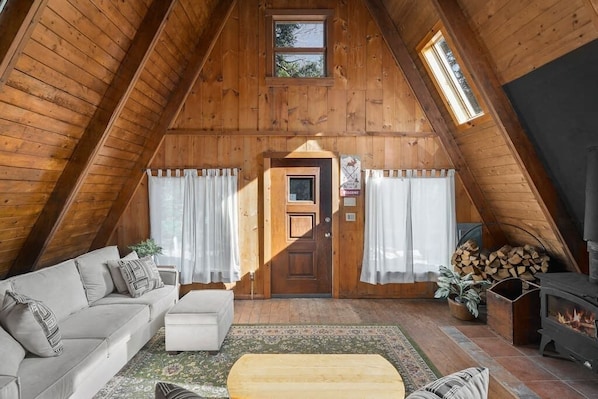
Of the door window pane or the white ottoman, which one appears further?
the door window pane

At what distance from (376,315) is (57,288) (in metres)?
3.15

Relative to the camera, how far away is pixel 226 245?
15.1 feet

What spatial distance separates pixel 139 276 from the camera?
356 cm

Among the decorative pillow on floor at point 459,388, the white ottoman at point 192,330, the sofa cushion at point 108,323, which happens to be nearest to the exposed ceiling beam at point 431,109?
the white ottoman at point 192,330

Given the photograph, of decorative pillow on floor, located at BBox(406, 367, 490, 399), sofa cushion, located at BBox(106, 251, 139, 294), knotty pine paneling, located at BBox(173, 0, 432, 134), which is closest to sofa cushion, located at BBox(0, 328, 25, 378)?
sofa cushion, located at BBox(106, 251, 139, 294)

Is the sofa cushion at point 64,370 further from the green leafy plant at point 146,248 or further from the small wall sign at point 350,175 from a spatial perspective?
the small wall sign at point 350,175

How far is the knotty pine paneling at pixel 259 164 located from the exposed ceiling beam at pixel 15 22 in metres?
2.61

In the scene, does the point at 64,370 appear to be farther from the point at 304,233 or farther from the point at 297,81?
the point at 297,81

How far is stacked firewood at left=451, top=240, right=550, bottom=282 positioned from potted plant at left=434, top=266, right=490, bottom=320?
0.42ft

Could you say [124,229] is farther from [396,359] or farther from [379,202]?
[396,359]

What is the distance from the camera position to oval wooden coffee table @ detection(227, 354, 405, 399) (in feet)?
6.47

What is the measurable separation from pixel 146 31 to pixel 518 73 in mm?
3160

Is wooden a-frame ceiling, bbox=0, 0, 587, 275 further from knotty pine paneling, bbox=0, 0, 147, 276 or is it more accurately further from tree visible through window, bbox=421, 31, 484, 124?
tree visible through window, bbox=421, 31, 484, 124

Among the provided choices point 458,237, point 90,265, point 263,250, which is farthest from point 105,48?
point 458,237
